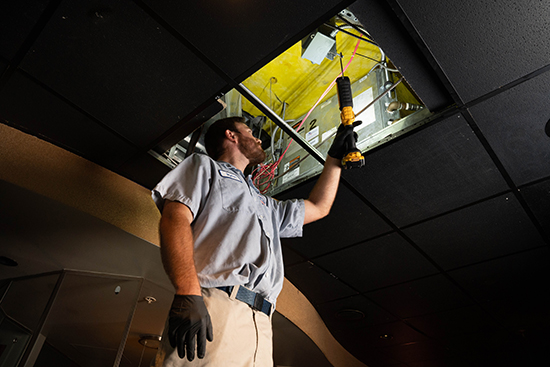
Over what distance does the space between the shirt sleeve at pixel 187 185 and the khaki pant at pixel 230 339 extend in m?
0.27

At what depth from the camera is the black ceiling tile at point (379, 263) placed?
8.20 ft

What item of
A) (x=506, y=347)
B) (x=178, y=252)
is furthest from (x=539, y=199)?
(x=506, y=347)

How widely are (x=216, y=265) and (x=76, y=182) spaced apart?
122cm

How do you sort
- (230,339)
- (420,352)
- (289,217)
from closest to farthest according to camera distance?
(230,339) → (289,217) → (420,352)

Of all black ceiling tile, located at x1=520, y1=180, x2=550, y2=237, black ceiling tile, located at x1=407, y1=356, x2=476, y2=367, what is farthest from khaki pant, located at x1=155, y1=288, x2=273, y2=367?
black ceiling tile, located at x1=407, y1=356, x2=476, y2=367

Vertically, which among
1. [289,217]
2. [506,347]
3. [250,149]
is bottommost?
[289,217]

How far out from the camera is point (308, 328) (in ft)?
10.6

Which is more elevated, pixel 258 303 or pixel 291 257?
pixel 291 257

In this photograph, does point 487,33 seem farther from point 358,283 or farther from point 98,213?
point 358,283

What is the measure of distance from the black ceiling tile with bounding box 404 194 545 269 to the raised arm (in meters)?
1.79

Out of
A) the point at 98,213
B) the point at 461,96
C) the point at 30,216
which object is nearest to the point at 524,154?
the point at 461,96

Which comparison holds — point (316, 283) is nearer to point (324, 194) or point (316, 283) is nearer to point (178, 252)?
point (324, 194)

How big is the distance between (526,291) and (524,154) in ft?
5.43

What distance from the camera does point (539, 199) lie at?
1976 millimetres
